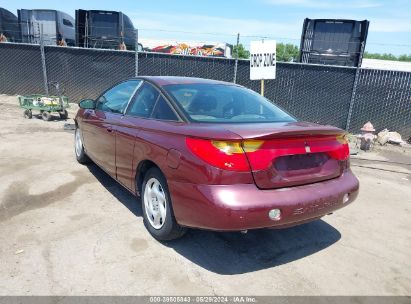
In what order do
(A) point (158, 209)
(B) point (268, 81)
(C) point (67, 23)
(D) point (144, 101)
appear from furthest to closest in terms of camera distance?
1. (C) point (67, 23)
2. (B) point (268, 81)
3. (D) point (144, 101)
4. (A) point (158, 209)

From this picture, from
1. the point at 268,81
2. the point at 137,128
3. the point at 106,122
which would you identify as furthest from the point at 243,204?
the point at 268,81

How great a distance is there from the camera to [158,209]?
3.38m

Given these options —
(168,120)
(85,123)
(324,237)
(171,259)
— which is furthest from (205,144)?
(85,123)

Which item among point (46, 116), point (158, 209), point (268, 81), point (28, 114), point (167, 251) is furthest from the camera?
point (268, 81)

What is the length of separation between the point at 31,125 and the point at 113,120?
552 centimetres

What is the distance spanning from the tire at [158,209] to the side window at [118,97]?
3.65 feet

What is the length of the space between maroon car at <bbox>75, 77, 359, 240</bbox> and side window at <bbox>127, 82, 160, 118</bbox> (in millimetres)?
14

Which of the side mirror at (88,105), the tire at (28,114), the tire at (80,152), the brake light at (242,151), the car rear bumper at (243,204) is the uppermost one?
the brake light at (242,151)

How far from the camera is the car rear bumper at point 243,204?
2.65 m

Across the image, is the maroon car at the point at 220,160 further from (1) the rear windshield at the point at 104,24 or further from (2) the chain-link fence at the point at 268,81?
(1) the rear windshield at the point at 104,24

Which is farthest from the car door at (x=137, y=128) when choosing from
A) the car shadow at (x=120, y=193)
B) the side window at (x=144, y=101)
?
the car shadow at (x=120, y=193)

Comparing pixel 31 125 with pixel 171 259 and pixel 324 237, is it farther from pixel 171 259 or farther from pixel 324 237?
pixel 324 237

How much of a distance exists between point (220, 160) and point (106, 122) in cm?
208

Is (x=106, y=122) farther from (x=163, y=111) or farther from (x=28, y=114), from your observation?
(x=28, y=114)
